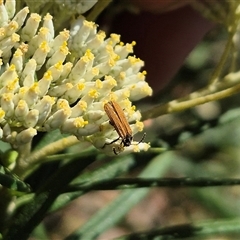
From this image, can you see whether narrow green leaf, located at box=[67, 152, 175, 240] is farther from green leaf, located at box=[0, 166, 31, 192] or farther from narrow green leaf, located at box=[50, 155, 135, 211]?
green leaf, located at box=[0, 166, 31, 192]

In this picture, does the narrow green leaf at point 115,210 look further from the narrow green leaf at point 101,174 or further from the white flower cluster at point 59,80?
the white flower cluster at point 59,80

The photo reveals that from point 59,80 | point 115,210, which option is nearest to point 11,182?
point 59,80

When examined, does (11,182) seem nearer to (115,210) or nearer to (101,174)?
(101,174)

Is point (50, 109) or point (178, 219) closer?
point (50, 109)

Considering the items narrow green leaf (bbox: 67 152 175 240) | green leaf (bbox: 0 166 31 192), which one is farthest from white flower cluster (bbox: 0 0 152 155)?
narrow green leaf (bbox: 67 152 175 240)

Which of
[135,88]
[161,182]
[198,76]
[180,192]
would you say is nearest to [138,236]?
[161,182]

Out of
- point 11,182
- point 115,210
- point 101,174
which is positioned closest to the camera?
point 11,182

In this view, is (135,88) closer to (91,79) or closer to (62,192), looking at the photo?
(91,79)

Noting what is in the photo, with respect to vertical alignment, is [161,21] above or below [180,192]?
above

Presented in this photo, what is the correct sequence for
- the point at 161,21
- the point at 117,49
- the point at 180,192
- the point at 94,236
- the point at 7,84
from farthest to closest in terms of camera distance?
the point at 180,192
the point at 161,21
the point at 94,236
the point at 117,49
the point at 7,84
